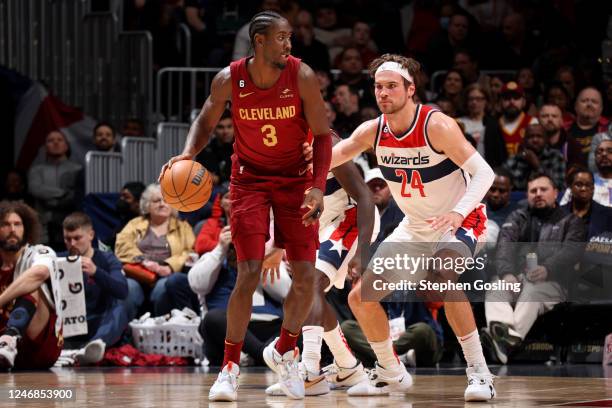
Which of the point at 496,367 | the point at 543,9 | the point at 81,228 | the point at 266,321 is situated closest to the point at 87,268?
the point at 81,228

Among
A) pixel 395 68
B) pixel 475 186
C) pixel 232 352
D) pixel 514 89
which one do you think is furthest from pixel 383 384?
pixel 514 89

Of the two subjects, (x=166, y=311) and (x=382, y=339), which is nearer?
(x=382, y=339)

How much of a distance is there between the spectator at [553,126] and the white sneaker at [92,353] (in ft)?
13.8

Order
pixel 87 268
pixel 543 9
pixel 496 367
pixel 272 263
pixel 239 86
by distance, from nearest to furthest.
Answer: pixel 239 86, pixel 272 263, pixel 496 367, pixel 87 268, pixel 543 9

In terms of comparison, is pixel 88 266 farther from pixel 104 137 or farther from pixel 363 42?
pixel 363 42

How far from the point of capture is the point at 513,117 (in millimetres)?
11469

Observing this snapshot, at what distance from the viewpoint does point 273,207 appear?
680cm

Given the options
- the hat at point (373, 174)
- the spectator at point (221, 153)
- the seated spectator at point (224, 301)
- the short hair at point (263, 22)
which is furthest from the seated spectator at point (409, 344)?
the short hair at point (263, 22)

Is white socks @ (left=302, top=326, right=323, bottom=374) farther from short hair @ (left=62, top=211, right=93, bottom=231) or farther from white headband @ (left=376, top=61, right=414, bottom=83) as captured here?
short hair @ (left=62, top=211, right=93, bottom=231)

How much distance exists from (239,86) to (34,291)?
3.54 meters

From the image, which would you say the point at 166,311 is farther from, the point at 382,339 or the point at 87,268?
the point at 382,339

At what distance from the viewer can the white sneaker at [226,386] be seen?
636 centimetres

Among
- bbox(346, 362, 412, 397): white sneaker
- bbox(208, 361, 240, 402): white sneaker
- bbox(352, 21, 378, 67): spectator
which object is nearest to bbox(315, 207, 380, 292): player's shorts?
bbox(346, 362, 412, 397): white sneaker

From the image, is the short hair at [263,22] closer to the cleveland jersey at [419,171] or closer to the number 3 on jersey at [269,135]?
the number 3 on jersey at [269,135]
